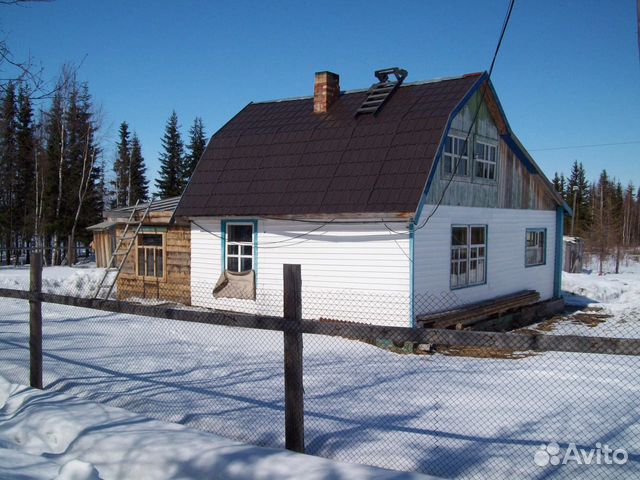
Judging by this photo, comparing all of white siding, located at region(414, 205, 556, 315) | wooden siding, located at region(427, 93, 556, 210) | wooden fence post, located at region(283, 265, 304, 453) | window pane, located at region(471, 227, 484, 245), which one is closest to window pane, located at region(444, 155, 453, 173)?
wooden siding, located at region(427, 93, 556, 210)

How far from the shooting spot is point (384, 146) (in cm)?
1342

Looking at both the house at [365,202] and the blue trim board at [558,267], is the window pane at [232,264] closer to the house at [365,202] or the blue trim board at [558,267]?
the house at [365,202]

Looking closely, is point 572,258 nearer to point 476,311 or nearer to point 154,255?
point 476,311

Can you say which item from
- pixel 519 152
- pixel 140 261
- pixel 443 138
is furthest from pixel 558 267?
pixel 140 261

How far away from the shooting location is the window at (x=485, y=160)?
1516 centimetres

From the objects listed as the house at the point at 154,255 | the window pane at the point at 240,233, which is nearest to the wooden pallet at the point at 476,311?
the window pane at the point at 240,233

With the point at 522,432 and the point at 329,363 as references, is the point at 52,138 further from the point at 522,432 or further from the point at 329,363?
the point at 522,432

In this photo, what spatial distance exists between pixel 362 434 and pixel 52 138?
3865 cm

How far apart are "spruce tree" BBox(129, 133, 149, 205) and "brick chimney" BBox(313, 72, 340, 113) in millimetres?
35865

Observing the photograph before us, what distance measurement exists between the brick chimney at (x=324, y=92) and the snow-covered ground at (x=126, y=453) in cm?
1189

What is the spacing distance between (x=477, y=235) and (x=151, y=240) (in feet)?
31.0

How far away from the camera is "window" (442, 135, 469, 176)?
13593 mm

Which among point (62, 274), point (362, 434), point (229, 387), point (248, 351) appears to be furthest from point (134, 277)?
point (362, 434)

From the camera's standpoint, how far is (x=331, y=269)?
1323cm
